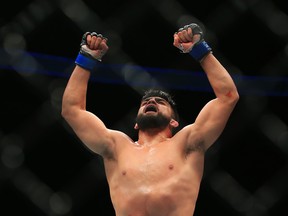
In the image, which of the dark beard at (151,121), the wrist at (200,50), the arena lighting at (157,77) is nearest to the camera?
the wrist at (200,50)

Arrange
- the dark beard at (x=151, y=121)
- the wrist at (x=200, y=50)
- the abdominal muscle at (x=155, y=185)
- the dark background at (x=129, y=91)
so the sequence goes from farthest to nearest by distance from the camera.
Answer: the dark background at (x=129, y=91) → the dark beard at (x=151, y=121) → the wrist at (x=200, y=50) → the abdominal muscle at (x=155, y=185)

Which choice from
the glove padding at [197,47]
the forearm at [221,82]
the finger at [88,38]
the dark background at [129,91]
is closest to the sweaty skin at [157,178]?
the forearm at [221,82]

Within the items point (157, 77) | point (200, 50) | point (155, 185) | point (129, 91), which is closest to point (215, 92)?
point (200, 50)

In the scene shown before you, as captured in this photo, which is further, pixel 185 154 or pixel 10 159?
pixel 10 159

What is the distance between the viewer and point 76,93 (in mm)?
2180

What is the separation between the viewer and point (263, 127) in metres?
3.27

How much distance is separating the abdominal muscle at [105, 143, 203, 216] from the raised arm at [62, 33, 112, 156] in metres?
0.12

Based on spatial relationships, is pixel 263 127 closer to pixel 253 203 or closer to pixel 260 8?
pixel 253 203

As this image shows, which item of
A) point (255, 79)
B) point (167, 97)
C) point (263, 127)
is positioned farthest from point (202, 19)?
point (167, 97)

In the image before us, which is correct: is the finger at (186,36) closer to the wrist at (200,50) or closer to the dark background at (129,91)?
the wrist at (200,50)

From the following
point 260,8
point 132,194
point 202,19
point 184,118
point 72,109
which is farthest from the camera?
point 184,118

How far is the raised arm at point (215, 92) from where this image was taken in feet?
6.76

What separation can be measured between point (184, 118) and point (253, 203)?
62 centimetres

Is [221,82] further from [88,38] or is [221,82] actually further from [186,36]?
→ [88,38]
